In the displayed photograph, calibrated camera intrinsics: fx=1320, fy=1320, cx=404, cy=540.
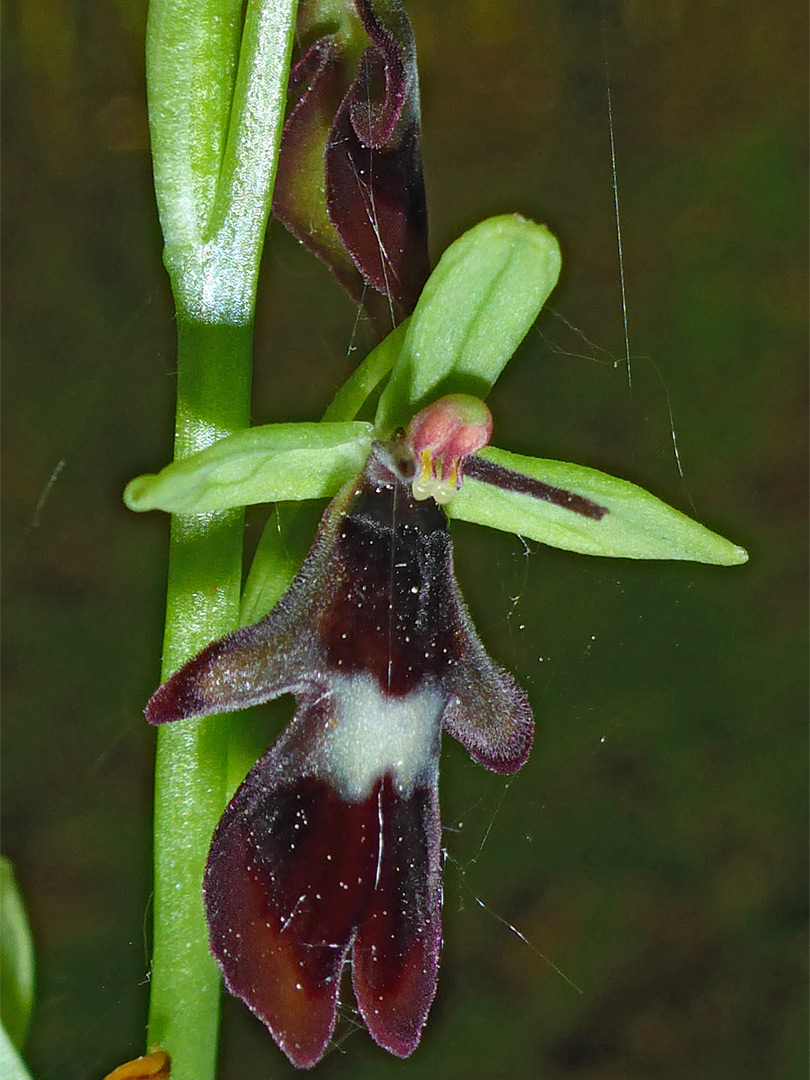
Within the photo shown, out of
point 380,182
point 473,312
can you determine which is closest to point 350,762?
point 473,312

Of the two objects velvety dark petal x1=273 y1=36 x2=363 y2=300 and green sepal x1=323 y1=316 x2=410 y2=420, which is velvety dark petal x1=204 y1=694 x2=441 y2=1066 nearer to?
green sepal x1=323 y1=316 x2=410 y2=420

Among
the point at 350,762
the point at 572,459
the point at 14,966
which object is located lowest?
the point at 572,459

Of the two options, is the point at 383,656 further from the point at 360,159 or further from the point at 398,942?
the point at 360,159

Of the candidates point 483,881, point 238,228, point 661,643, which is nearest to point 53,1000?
point 483,881

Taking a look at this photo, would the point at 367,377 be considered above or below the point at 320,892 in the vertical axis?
above

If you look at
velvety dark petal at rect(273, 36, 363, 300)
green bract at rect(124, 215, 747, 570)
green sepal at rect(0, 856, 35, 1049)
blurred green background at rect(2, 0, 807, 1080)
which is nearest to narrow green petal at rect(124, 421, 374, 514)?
green bract at rect(124, 215, 747, 570)

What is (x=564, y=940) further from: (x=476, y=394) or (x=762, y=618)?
(x=476, y=394)

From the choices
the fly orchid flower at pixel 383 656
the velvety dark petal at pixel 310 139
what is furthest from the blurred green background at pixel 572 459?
the fly orchid flower at pixel 383 656
